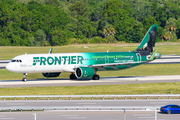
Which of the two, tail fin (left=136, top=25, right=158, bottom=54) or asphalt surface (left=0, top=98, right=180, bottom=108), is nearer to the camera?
asphalt surface (left=0, top=98, right=180, bottom=108)

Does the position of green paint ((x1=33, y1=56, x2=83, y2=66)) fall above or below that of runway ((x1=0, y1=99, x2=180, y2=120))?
above

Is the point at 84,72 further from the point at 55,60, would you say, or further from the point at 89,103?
the point at 89,103

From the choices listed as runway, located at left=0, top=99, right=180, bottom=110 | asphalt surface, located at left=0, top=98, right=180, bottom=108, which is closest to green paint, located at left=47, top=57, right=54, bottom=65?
asphalt surface, located at left=0, top=98, right=180, bottom=108

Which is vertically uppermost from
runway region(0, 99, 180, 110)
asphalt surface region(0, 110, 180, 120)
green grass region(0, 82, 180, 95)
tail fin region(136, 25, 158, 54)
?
tail fin region(136, 25, 158, 54)

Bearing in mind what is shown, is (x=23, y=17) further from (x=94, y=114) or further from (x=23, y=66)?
(x=94, y=114)

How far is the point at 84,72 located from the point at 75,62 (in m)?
3.37

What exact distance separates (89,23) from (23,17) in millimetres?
41252

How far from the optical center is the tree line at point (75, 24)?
15575 centimetres

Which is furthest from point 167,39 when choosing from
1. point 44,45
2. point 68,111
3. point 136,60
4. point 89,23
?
point 68,111

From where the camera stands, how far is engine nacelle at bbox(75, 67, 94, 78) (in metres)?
49.1

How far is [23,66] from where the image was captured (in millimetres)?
48250

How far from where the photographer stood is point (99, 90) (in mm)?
41625

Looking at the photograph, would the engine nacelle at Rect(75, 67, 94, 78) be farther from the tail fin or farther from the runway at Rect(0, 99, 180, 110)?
the runway at Rect(0, 99, 180, 110)

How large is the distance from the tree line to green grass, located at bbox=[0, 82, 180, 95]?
112359 mm
